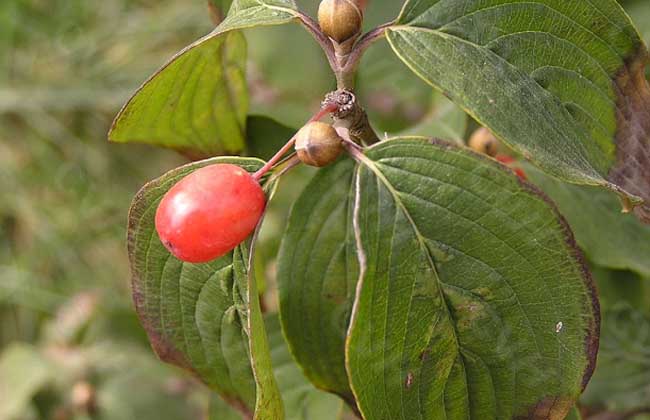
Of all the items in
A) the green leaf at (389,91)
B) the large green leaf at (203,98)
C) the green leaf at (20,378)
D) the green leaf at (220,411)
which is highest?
the large green leaf at (203,98)

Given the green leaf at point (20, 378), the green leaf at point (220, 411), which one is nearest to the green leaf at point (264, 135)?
the green leaf at point (220, 411)

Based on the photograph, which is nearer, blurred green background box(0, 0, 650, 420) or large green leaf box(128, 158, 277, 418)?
large green leaf box(128, 158, 277, 418)

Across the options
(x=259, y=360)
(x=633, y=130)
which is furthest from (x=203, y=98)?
(x=633, y=130)

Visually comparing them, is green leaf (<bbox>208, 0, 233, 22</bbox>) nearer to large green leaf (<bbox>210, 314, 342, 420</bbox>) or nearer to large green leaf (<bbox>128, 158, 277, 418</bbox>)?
large green leaf (<bbox>128, 158, 277, 418</bbox>)

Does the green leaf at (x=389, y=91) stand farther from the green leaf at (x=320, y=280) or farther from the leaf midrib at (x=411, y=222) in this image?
the leaf midrib at (x=411, y=222)

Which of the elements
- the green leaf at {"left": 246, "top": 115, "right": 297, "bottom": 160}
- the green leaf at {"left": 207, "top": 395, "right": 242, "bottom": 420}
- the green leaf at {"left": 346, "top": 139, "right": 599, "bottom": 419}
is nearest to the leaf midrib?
the green leaf at {"left": 346, "top": 139, "right": 599, "bottom": 419}

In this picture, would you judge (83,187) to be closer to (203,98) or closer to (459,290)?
(203,98)
